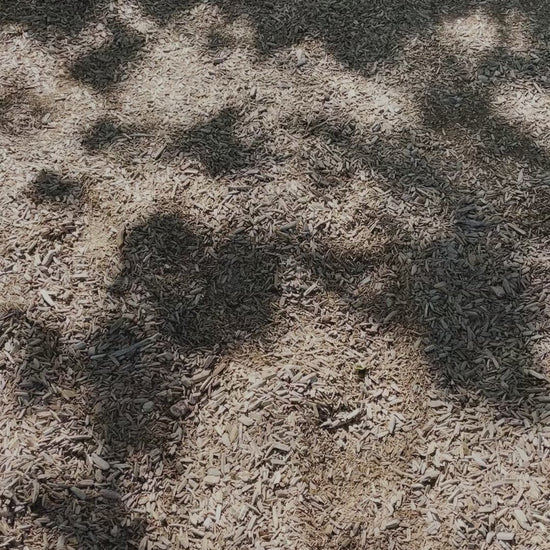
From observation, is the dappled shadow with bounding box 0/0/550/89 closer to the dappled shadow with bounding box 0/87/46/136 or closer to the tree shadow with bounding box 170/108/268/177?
the dappled shadow with bounding box 0/87/46/136

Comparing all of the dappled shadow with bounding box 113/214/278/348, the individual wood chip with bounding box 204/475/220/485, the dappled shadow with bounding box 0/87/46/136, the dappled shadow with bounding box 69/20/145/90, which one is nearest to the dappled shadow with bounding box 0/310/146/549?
the individual wood chip with bounding box 204/475/220/485

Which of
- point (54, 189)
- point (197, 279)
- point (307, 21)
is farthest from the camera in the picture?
point (307, 21)

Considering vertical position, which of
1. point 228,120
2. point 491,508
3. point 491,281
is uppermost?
point 228,120

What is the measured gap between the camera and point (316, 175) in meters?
3.67

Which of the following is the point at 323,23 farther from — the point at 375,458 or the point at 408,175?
the point at 375,458

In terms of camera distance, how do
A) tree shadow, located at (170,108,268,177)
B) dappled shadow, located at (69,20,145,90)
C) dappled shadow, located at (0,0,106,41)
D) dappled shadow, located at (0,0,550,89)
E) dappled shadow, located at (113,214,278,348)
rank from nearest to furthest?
1. dappled shadow, located at (113,214,278,348)
2. tree shadow, located at (170,108,268,177)
3. dappled shadow, located at (69,20,145,90)
4. dappled shadow, located at (0,0,550,89)
5. dappled shadow, located at (0,0,106,41)

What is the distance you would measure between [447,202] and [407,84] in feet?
3.49

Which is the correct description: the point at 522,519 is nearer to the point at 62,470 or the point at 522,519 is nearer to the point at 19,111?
the point at 62,470

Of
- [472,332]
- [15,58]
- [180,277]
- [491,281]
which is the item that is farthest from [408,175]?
[15,58]

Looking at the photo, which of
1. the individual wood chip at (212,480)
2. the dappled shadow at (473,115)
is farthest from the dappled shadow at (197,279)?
the dappled shadow at (473,115)

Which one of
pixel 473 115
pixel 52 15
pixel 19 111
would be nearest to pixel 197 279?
pixel 19 111

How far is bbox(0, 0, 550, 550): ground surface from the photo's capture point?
2.58 m

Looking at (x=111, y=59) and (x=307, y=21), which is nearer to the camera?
(x=111, y=59)

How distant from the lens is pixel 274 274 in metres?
3.26
